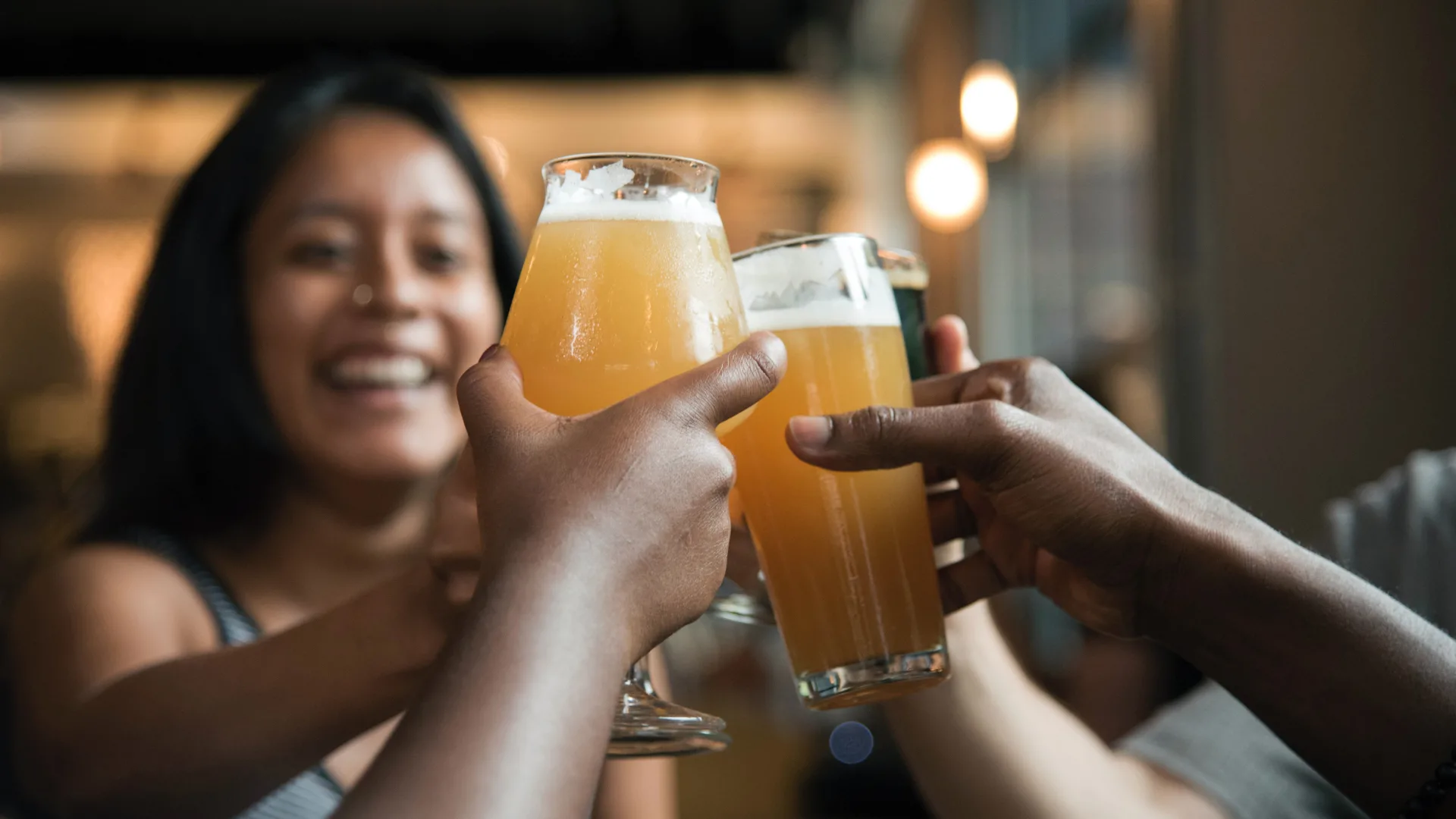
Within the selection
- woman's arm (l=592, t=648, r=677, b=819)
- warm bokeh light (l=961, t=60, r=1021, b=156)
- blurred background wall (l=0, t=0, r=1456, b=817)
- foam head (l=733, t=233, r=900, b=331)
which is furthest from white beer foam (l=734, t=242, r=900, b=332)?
warm bokeh light (l=961, t=60, r=1021, b=156)

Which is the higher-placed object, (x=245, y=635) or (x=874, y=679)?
(x=874, y=679)

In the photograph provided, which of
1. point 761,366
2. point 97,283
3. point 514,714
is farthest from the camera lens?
point 97,283

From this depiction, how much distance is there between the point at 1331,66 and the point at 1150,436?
1566mm

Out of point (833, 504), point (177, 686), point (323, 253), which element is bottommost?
point (177, 686)

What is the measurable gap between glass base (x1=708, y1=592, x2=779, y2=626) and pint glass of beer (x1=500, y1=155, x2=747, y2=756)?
10.0 inches

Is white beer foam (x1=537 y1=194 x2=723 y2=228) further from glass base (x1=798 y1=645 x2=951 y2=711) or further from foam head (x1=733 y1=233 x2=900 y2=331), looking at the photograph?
glass base (x1=798 y1=645 x2=951 y2=711)

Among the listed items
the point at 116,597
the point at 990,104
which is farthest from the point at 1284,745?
the point at 990,104

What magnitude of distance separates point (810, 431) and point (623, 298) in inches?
7.6

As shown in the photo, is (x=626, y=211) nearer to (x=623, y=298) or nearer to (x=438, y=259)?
(x=623, y=298)

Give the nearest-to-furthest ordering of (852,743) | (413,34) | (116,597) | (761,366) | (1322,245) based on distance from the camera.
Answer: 1. (761,366)
2. (116,597)
3. (1322,245)
4. (852,743)
5. (413,34)

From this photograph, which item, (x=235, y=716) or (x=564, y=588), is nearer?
(x=564, y=588)

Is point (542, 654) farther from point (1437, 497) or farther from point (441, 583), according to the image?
point (1437, 497)

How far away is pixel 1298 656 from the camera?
105cm

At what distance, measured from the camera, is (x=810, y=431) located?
1.02 metres
